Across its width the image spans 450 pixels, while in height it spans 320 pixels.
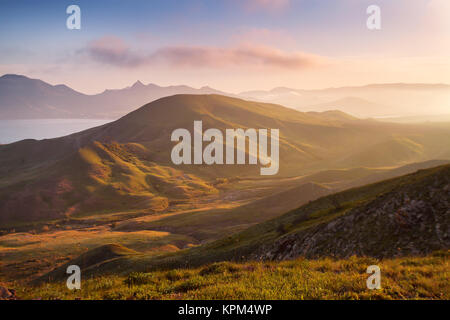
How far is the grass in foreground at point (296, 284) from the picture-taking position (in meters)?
8.26

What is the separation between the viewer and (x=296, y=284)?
30.4ft

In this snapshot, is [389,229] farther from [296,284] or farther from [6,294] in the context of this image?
[6,294]

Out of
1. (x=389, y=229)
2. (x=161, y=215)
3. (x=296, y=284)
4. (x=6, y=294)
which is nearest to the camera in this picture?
(x=296, y=284)

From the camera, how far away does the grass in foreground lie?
8.26m

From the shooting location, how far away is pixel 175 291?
32.1ft

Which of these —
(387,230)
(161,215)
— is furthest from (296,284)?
(161,215)

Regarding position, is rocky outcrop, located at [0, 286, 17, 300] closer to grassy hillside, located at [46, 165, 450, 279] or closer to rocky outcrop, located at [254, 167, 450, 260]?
grassy hillside, located at [46, 165, 450, 279]

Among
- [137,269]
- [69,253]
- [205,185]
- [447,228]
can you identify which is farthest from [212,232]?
[205,185]

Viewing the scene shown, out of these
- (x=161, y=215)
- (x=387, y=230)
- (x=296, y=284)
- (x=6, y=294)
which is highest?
(x=296, y=284)

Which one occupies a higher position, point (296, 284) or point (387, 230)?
point (296, 284)

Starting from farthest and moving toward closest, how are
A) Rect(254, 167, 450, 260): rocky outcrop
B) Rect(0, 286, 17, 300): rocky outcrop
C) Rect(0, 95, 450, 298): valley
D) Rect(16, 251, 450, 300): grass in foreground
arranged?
Rect(0, 95, 450, 298): valley, Rect(254, 167, 450, 260): rocky outcrop, Rect(0, 286, 17, 300): rocky outcrop, Rect(16, 251, 450, 300): grass in foreground

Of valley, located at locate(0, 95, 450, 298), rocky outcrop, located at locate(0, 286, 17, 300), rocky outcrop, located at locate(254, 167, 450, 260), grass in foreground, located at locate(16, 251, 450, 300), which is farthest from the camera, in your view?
valley, located at locate(0, 95, 450, 298)

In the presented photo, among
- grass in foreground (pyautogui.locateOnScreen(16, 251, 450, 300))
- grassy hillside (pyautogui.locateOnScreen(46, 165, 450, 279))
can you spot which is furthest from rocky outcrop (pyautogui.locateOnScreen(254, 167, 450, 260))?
grass in foreground (pyautogui.locateOnScreen(16, 251, 450, 300))
